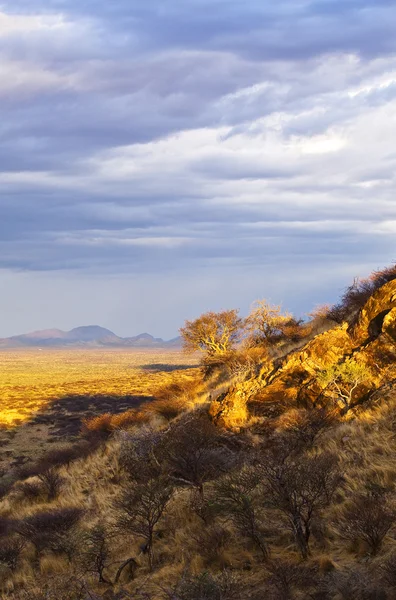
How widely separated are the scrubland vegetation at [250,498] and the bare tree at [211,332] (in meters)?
19.7

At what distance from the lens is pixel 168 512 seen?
14672mm

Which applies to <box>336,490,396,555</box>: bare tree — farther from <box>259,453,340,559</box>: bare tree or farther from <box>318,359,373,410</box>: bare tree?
<box>318,359,373,410</box>: bare tree

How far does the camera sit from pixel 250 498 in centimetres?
1166

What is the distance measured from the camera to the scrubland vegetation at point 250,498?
918 cm

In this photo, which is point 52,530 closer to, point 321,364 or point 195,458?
point 195,458

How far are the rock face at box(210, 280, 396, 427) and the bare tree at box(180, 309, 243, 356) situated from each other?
82.2ft

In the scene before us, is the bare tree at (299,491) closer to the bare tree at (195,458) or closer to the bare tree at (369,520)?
the bare tree at (369,520)

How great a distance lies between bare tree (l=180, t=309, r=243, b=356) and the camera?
156ft

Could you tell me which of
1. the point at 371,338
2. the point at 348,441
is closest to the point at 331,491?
the point at 348,441

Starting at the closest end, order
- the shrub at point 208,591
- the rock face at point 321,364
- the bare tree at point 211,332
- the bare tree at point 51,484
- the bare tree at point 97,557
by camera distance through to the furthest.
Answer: the shrub at point 208,591 < the bare tree at point 97,557 < the rock face at point 321,364 < the bare tree at point 51,484 < the bare tree at point 211,332

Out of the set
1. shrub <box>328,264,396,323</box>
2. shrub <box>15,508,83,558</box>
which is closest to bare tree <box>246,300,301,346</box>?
shrub <box>328,264,396,323</box>

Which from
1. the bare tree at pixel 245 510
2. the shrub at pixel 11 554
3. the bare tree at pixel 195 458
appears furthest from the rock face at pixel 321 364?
the shrub at pixel 11 554

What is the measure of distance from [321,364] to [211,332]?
27.8 m

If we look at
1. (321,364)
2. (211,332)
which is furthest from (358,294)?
(211,332)
